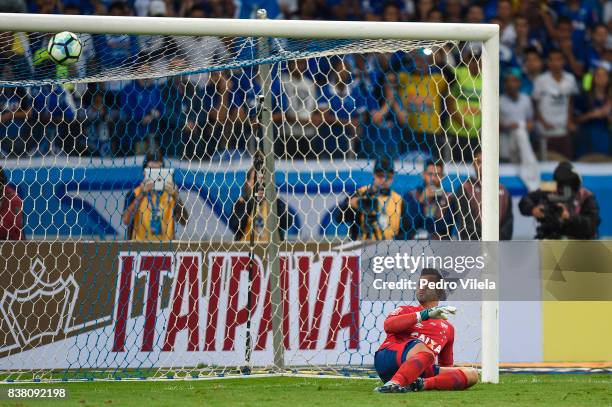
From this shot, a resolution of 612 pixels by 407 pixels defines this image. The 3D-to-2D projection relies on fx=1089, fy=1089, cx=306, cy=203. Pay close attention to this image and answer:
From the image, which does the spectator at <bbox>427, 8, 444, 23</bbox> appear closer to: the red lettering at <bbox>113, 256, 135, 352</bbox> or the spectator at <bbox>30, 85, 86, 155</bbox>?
the spectator at <bbox>30, 85, 86, 155</bbox>

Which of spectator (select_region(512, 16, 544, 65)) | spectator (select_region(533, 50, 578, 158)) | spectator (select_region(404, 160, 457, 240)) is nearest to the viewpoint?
spectator (select_region(404, 160, 457, 240))

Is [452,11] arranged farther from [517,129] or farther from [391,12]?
[517,129]

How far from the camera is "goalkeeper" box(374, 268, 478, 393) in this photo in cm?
658

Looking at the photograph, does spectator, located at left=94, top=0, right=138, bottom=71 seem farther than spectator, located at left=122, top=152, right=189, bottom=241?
No

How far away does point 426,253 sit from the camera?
8516 millimetres

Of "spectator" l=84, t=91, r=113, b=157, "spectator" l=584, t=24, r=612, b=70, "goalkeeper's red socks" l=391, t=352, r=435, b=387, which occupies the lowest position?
"goalkeeper's red socks" l=391, t=352, r=435, b=387

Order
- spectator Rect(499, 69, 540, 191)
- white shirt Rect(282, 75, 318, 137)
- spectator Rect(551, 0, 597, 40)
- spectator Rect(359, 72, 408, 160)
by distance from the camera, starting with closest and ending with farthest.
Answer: spectator Rect(359, 72, 408, 160) < white shirt Rect(282, 75, 318, 137) < spectator Rect(499, 69, 540, 191) < spectator Rect(551, 0, 597, 40)

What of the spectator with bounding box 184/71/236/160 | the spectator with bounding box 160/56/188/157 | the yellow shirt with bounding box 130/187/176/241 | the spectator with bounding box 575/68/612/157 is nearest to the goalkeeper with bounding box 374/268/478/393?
the yellow shirt with bounding box 130/187/176/241

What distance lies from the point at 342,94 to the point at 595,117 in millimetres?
4087

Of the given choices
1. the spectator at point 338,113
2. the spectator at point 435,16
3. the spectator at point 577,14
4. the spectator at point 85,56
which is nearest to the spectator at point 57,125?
the spectator at point 85,56

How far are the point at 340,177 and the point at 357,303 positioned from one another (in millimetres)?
1938

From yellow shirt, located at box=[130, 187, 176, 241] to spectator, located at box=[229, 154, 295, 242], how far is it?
523 millimetres

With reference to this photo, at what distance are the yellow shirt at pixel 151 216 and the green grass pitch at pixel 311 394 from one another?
1666 millimetres

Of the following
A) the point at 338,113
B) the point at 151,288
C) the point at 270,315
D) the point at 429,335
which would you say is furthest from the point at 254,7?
the point at 429,335
